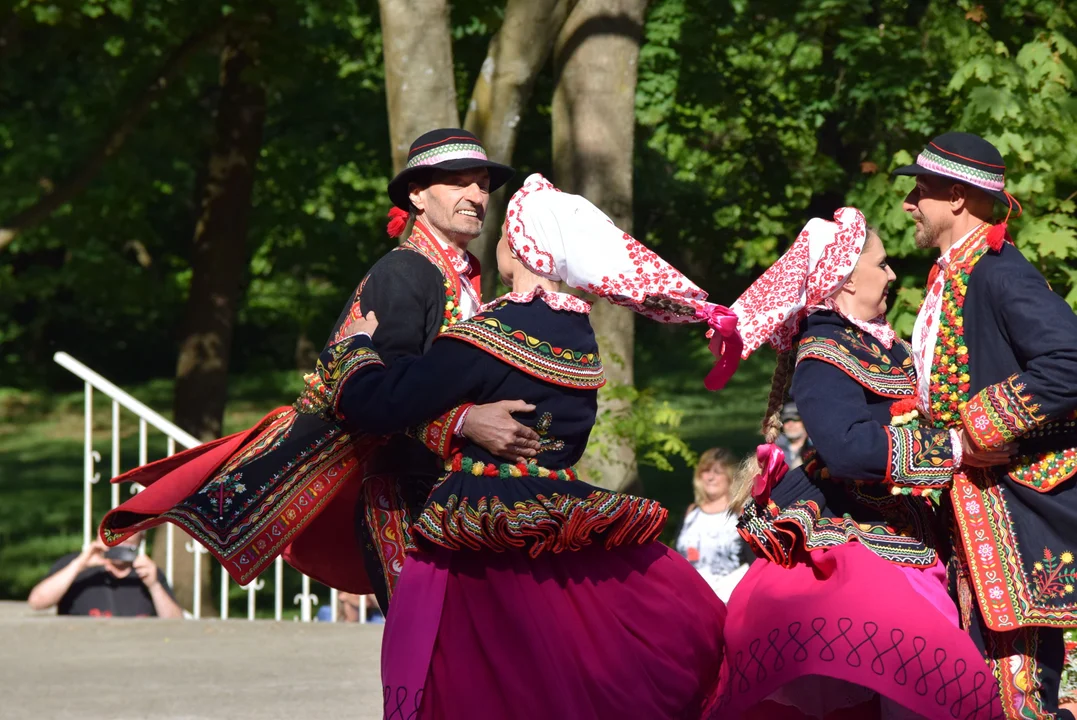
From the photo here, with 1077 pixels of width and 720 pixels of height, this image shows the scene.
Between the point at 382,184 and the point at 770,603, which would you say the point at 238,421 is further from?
the point at 770,603

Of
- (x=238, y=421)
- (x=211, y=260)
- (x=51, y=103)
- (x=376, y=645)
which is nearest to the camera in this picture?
(x=376, y=645)

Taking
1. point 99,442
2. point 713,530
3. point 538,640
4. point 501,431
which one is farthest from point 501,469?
point 99,442

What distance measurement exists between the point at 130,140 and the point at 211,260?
3.74ft

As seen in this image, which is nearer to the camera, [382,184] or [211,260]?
[211,260]

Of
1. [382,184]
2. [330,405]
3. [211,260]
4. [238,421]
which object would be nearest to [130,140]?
[211,260]

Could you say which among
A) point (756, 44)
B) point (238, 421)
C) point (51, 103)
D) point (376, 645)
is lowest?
point (238, 421)

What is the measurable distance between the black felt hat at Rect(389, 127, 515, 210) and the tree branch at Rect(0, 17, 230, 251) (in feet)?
22.8

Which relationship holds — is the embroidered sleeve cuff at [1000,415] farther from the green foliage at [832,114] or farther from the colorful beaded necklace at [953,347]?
the green foliage at [832,114]

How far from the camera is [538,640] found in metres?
4.16

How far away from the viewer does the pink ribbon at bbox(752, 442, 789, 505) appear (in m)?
4.53

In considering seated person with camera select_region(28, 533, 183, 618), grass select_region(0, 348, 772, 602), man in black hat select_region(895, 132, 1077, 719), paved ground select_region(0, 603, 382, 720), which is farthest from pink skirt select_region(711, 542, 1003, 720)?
grass select_region(0, 348, 772, 602)

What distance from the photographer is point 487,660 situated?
13.7 ft

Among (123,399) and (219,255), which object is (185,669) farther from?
(219,255)

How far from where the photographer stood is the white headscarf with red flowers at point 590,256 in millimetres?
4230
